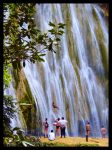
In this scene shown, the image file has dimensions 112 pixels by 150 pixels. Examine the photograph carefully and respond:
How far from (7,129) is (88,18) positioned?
17.4 feet

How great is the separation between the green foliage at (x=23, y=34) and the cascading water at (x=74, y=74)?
226 centimetres

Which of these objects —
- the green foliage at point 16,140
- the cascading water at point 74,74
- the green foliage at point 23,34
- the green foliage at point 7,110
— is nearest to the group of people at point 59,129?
the cascading water at point 74,74

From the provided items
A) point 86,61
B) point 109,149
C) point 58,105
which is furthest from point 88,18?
point 109,149

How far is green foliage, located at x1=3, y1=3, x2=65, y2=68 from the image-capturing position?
28.3 ft

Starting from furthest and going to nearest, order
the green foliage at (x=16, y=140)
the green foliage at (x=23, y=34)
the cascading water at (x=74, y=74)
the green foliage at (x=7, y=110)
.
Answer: the cascading water at (x=74, y=74)
the green foliage at (x=7, y=110)
the green foliage at (x=23, y=34)
the green foliage at (x=16, y=140)

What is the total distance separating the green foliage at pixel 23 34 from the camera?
8.62 m

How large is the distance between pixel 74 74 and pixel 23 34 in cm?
361

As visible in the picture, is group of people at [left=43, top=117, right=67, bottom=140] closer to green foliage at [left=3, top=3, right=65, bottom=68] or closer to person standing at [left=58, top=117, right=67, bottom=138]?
person standing at [left=58, top=117, right=67, bottom=138]

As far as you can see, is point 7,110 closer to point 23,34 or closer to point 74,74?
point 23,34

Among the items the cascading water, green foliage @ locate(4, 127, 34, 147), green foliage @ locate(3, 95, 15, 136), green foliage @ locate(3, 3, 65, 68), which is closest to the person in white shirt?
the cascading water

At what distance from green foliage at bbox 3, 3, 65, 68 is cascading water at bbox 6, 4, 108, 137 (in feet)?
7.43

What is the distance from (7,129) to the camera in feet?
29.2

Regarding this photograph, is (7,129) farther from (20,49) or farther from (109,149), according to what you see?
(109,149)

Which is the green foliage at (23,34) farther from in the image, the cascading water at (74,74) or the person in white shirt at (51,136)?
the cascading water at (74,74)
